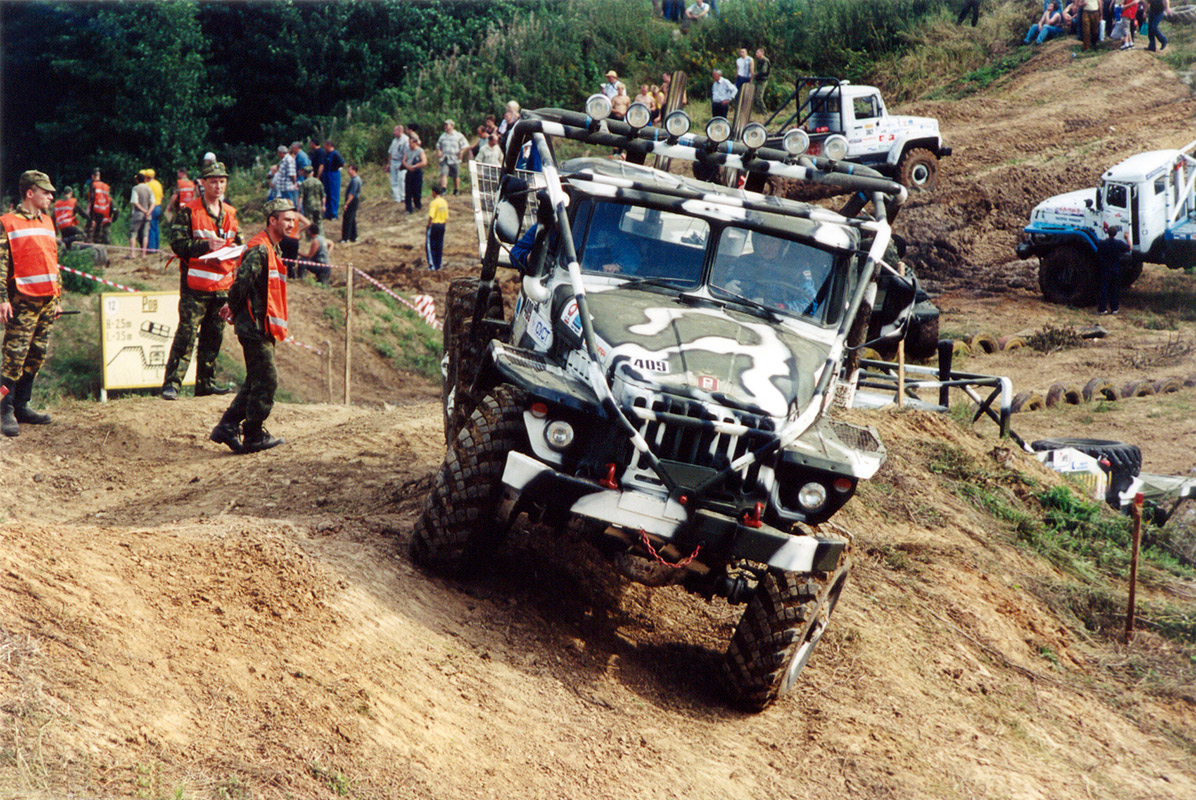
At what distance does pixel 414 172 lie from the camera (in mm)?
25266

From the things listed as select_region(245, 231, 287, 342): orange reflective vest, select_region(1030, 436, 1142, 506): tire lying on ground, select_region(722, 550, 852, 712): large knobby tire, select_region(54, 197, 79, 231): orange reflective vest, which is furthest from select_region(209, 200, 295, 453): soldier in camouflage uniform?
select_region(54, 197, 79, 231): orange reflective vest

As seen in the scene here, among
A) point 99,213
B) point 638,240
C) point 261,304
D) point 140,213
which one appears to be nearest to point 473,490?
point 638,240

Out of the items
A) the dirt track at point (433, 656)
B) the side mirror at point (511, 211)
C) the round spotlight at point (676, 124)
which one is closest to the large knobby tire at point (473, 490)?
the dirt track at point (433, 656)

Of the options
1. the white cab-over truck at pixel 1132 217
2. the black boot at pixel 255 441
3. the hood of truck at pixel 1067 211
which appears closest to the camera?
the black boot at pixel 255 441

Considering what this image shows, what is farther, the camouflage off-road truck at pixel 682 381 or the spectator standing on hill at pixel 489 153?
the spectator standing on hill at pixel 489 153

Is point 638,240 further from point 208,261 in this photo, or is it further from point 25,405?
point 25,405

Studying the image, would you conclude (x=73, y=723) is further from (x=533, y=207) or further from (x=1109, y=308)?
(x=1109, y=308)

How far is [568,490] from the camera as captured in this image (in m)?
5.44

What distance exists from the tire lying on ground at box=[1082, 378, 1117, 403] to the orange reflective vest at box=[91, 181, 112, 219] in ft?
60.1

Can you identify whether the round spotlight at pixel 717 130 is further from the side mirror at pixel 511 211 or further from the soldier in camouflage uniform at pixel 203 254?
the soldier in camouflage uniform at pixel 203 254

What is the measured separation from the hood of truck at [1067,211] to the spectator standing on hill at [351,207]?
13123mm

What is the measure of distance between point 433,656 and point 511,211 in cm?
257

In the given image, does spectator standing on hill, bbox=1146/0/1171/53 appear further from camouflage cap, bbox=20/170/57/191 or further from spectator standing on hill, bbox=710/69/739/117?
camouflage cap, bbox=20/170/57/191

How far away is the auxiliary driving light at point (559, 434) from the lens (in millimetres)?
5711
